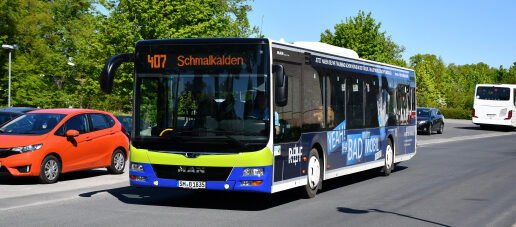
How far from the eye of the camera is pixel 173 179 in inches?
412

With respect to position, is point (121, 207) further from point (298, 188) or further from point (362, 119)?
point (362, 119)

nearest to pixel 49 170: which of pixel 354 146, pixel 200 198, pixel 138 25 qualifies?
pixel 200 198

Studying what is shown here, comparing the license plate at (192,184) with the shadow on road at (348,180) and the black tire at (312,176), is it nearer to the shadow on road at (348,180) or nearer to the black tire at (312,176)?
the black tire at (312,176)

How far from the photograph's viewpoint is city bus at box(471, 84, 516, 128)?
49531 mm

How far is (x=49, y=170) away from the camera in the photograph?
554 inches

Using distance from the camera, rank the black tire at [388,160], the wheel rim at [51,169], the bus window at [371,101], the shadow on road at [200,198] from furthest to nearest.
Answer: the black tire at [388,160] → the bus window at [371,101] → the wheel rim at [51,169] → the shadow on road at [200,198]

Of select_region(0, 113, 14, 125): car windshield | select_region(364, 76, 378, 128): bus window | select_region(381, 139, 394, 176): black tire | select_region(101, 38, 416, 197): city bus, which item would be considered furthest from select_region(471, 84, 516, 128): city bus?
select_region(101, 38, 416, 197): city bus

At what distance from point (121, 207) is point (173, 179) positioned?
3.09ft

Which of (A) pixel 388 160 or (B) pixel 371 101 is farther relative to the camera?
(A) pixel 388 160

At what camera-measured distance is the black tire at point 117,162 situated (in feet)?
53.6

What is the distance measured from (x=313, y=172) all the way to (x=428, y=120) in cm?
3287

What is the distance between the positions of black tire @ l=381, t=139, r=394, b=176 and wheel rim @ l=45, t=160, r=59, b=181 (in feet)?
25.1

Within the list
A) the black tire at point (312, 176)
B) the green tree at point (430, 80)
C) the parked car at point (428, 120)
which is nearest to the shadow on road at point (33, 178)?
the black tire at point (312, 176)

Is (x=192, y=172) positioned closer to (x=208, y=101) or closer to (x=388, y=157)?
(x=208, y=101)
